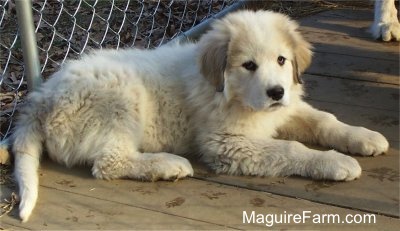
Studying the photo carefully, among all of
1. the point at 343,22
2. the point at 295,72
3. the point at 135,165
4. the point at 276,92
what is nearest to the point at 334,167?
the point at 276,92

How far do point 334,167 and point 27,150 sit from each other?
1510mm

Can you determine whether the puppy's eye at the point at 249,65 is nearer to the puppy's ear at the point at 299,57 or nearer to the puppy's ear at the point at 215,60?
the puppy's ear at the point at 215,60

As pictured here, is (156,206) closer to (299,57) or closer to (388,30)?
(299,57)

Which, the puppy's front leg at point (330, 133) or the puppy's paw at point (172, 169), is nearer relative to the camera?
the puppy's paw at point (172, 169)

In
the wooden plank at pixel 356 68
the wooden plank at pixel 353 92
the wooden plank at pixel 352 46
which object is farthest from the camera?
the wooden plank at pixel 352 46

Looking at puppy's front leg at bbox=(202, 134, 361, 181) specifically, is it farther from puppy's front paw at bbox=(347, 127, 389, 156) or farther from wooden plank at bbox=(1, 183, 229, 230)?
wooden plank at bbox=(1, 183, 229, 230)

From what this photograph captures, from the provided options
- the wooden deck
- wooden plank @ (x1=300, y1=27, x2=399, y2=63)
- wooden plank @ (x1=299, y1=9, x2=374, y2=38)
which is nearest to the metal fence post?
the wooden deck

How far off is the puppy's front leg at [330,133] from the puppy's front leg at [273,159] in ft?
0.75

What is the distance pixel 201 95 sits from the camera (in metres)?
3.24

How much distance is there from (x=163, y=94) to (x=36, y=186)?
2.70 ft

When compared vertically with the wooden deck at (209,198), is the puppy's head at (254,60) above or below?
above

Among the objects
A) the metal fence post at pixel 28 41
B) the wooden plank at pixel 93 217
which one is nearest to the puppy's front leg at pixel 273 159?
the wooden plank at pixel 93 217

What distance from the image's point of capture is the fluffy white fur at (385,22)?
4.71 m

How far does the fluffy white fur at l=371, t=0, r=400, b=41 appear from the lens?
15.5 feet
